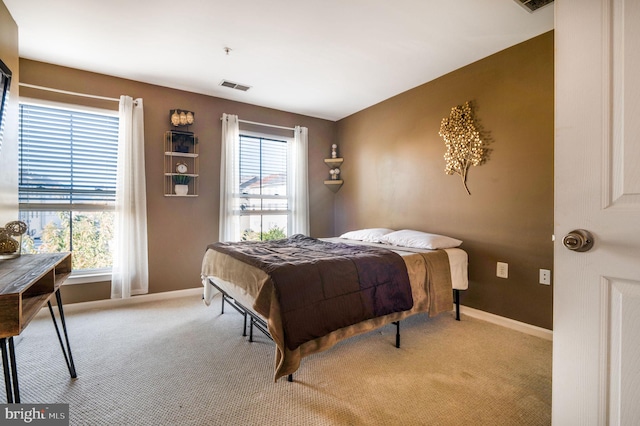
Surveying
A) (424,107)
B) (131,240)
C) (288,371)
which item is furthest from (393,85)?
(131,240)

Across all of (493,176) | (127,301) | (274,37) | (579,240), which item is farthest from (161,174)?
(579,240)

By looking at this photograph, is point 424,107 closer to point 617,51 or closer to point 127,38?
point 617,51

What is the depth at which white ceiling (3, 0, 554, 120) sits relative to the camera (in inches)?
86.0

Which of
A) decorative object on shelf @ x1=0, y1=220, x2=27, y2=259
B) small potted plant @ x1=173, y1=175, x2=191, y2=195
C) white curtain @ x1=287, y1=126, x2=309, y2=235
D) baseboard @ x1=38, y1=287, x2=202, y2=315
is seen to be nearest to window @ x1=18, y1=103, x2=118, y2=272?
baseboard @ x1=38, y1=287, x2=202, y2=315

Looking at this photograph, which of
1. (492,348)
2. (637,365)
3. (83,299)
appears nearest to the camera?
(637,365)

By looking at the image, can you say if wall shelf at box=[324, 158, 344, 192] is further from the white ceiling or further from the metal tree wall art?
the metal tree wall art

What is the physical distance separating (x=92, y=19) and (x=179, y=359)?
2660 millimetres

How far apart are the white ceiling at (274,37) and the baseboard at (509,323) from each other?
8.12ft

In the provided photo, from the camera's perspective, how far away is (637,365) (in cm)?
83

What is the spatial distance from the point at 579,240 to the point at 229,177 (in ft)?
11.7

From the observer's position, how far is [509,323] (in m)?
2.72

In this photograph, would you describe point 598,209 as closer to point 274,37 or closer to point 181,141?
point 274,37

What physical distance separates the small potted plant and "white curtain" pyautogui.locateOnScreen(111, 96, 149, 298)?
33 centimetres

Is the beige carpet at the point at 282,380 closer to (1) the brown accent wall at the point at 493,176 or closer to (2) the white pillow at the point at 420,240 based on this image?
(1) the brown accent wall at the point at 493,176
